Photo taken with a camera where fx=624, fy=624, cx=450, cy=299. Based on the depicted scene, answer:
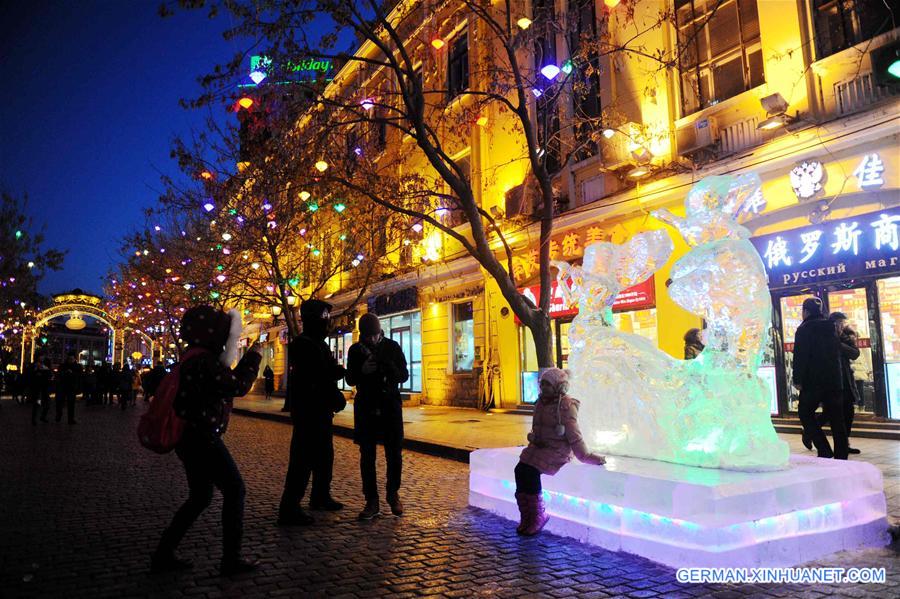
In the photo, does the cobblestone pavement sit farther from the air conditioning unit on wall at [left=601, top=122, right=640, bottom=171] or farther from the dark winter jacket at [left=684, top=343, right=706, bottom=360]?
the air conditioning unit on wall at [left=601, top=122, right=640, bottom=171]

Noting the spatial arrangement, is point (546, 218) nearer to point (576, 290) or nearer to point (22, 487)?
point (576, 290)

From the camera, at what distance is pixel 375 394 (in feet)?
17.9

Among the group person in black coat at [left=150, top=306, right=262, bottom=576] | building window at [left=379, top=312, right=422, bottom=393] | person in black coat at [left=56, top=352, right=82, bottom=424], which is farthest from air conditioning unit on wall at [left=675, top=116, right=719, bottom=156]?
person in black coat at [left=56, top=352, right=82, bottom=424]

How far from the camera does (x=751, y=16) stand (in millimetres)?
11609

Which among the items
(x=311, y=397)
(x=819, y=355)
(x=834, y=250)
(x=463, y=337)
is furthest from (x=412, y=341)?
(x=311, y=397)

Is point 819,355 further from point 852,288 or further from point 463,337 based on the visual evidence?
point 463,337

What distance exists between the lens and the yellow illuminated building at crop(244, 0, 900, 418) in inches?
380

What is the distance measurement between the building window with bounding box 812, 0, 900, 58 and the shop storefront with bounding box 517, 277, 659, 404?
5044 millimetres

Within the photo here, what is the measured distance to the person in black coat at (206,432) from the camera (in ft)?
12.6

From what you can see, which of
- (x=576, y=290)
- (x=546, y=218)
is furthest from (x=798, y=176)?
(x=576, y=290)

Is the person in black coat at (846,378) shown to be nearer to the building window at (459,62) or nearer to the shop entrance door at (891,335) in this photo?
the shop entrance door at (891,335)

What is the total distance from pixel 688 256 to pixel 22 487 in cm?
751

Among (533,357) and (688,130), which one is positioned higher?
(688,130)

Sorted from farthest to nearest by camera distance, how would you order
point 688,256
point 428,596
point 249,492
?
point 249,492
point 688,256
point 428,596
